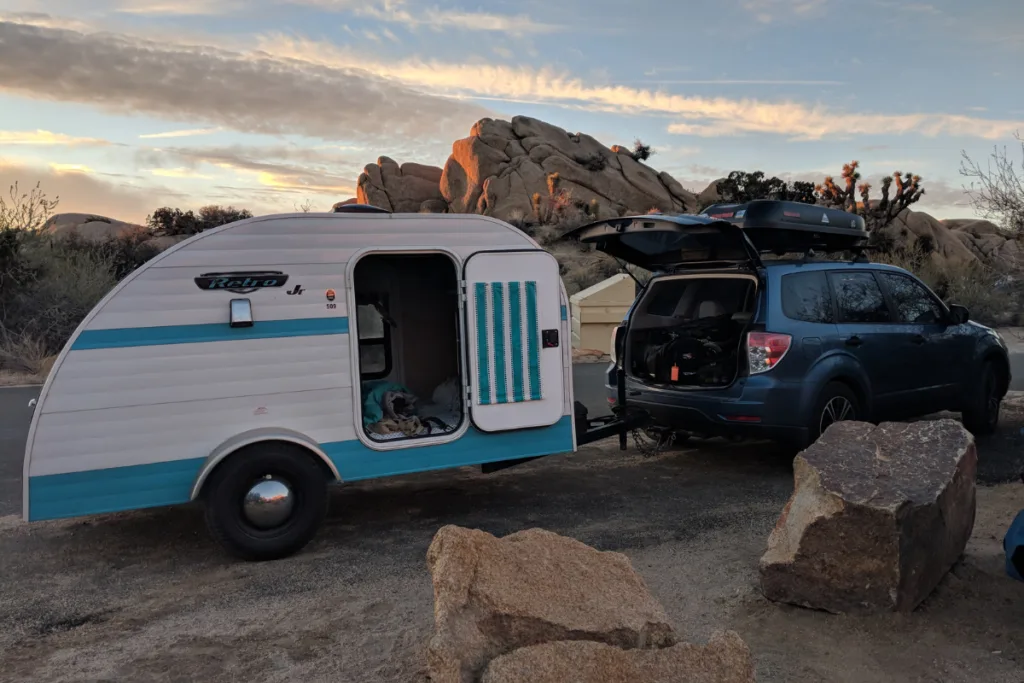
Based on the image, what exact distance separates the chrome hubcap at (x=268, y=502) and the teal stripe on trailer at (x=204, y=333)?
922mm

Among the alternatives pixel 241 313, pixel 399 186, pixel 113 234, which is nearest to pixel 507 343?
pixel 241 313

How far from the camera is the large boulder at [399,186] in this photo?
170 feet

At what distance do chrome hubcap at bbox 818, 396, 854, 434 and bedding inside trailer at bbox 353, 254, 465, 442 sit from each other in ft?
10.0

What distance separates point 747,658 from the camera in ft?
9.86

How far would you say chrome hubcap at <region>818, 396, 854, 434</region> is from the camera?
6957 millimetres

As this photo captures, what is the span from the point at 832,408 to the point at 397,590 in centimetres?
415

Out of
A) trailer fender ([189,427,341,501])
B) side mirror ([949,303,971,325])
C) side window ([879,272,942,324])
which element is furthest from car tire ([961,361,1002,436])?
trailer fender ([189,427,341,501])

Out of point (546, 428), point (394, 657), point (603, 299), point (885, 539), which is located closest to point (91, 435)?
point (394, 657)

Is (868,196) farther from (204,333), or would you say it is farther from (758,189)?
(204,333)

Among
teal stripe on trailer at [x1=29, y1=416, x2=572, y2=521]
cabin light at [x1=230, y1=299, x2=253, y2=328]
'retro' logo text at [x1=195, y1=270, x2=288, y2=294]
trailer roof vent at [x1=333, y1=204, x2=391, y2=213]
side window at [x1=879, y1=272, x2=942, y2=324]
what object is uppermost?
trailer roof vent at [x1=333, y1=204, x2=391, y2=213]

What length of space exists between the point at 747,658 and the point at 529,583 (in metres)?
0.86

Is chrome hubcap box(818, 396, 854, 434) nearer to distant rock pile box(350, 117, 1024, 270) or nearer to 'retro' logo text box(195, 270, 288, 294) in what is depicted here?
'retro' logo text box(195, 270, 288, 294)

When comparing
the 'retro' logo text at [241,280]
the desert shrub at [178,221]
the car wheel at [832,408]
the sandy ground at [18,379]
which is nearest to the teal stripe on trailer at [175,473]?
the 'retro' logo text at [241,280]

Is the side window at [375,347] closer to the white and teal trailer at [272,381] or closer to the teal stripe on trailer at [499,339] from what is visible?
the white and teal trailer at [272,381]
